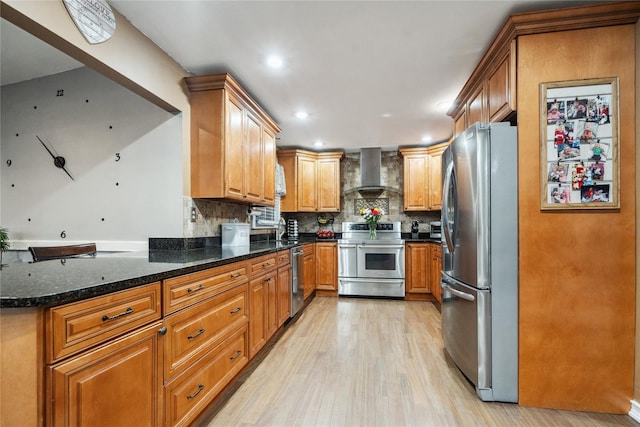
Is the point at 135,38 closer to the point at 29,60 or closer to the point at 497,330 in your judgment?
the point at 29,60

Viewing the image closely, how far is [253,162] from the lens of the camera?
3.06 meters

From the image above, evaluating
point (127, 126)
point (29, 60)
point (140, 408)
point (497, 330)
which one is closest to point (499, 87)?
point (497, 330)

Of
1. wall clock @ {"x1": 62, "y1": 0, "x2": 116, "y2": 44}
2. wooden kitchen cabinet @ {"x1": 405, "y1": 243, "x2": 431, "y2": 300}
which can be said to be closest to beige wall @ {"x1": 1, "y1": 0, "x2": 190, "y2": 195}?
wall clock @ {"x1": 62, "y1": 0, "x2": 116, "y2": 44}

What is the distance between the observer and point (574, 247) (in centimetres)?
177

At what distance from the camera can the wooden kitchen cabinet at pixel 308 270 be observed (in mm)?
3967

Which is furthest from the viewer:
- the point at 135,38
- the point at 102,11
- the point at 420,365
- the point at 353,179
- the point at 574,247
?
the point at 353,179

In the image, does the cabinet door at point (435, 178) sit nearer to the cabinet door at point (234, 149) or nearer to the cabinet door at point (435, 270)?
the cabinet door at point (435, 270)

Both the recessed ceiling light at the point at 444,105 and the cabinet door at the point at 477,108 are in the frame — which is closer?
the cabinet door at the point at 477,108

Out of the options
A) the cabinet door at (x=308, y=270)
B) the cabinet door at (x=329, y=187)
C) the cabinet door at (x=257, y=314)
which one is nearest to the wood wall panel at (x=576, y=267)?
the cabinet door at (x=257, y=314)

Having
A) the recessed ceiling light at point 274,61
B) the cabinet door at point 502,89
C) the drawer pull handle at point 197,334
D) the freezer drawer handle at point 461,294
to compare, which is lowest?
the drawer pull handle at point 197,334

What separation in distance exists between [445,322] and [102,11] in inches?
129

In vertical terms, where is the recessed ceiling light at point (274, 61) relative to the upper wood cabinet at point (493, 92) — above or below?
above

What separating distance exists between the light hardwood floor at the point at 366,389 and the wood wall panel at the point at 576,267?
192 mm

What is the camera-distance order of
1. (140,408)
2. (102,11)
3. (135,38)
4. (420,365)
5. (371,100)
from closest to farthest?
(140,408)
(102,11)
(135,38)
(420,365)
(371,100)
